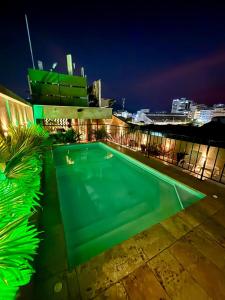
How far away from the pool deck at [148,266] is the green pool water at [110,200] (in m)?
0.48

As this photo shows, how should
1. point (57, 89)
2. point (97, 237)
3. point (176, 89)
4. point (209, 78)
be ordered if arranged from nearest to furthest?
point (97, 237), point (57, 89), point (209, 78), point (176, 89)

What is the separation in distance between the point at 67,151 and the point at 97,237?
189 inches

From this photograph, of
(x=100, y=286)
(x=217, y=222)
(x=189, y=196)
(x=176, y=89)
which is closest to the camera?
(x=100, y=286)

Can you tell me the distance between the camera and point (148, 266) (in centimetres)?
137

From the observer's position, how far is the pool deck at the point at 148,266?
45.6 inches

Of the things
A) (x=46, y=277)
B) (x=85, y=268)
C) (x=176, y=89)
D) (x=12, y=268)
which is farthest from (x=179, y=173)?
(x=176, y=89)

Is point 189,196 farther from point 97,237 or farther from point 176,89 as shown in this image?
point 176,89

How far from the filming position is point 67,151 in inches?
253

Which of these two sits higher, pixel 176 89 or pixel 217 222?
pixel 176 89

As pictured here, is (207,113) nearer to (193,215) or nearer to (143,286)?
(193,215)

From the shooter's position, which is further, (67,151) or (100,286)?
(67,151)

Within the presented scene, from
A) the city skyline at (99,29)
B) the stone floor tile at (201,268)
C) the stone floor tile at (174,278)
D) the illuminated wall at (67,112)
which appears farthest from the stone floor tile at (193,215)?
the illuminated wall at (67,112)

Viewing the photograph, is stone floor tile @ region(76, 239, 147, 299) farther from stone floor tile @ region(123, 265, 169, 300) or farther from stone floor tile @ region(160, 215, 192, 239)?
stone floor tile @ region(160, 215, 192, 239)

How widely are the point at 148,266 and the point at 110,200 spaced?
1958 mm
